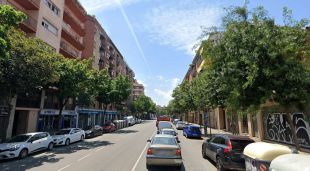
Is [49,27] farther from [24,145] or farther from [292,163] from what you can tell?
[292,163]

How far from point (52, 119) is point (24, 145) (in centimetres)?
1632

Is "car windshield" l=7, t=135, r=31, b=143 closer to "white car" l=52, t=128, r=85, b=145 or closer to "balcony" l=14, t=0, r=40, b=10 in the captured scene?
"white car" l=52, t=128, r=85, b=145

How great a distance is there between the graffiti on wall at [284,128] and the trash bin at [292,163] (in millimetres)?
9907

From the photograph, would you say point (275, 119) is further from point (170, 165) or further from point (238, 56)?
point (170, 165)

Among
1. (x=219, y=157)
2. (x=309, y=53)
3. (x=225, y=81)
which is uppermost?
(x=309, y=53)

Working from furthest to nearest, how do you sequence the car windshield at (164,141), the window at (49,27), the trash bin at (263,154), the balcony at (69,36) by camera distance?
the balcony at (69,36) → the window at (49,27) → the car windshield at (164,141) → the trash bin at (263,154)

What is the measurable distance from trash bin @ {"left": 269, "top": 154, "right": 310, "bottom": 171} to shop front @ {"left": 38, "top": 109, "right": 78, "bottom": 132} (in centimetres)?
2603

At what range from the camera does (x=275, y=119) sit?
19719mm

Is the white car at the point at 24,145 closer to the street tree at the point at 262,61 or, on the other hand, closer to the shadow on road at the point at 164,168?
the shadow on road at the point at 164,168

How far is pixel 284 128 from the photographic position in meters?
18.2

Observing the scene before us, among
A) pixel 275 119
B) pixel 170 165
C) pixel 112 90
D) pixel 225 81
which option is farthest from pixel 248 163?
pixel 112 90

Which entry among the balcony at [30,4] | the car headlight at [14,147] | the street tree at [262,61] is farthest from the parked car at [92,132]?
the street tree at [262,61]

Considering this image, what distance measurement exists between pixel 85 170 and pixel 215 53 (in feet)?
26.6

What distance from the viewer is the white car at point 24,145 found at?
44.0 ft
